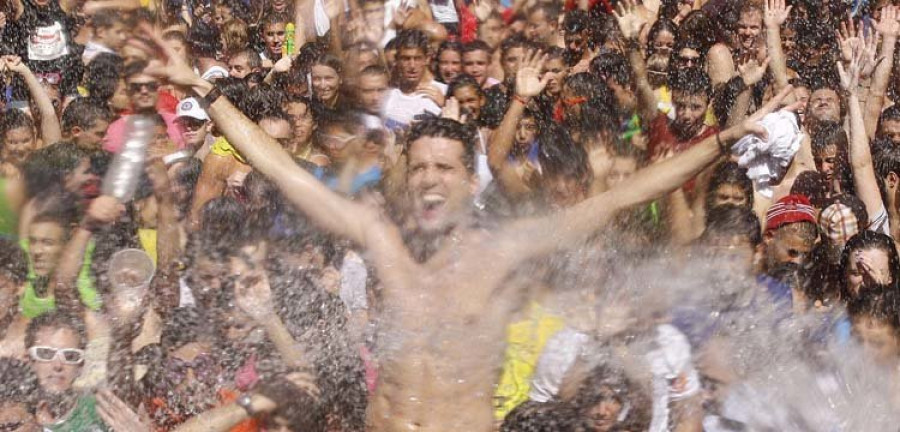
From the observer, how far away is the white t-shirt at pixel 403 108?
17.9ft

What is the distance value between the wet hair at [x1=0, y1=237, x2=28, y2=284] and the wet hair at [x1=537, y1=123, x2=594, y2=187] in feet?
6.91

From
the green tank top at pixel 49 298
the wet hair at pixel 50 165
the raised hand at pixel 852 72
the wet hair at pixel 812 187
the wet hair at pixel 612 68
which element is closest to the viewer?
the green tank top at pixel 49 298

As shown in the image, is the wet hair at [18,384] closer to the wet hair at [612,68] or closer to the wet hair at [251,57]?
the wet hair at [251,57]

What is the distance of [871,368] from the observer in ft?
15.0

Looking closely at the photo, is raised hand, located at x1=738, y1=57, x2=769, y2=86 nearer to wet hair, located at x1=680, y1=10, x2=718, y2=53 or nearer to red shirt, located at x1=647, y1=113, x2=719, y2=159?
wet hair, located at x1=680, y1=10, x2=718, y2=53

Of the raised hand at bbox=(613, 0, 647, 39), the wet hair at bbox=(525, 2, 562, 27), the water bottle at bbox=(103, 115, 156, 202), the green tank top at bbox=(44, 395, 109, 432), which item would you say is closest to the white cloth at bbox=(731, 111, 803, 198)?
the raised hand at bbox=(613, 0, 647, 39)

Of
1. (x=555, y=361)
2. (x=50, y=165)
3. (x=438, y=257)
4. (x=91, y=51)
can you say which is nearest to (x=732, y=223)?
(x=555, y=361)

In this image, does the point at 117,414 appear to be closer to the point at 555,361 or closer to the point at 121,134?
the point at 555,361

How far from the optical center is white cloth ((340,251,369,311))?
457cm

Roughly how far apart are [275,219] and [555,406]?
1.39 metres

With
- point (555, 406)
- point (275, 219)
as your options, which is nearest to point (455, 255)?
point (555, 406)

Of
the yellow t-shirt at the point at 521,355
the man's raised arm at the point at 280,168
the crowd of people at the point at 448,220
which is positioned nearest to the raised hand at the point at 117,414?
the crowd of people at the point at 448,220

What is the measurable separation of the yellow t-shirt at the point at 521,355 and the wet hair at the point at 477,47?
5.98 feet

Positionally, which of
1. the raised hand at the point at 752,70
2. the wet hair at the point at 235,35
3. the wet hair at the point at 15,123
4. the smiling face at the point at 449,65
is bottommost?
the wet hair at the point at 15,123
